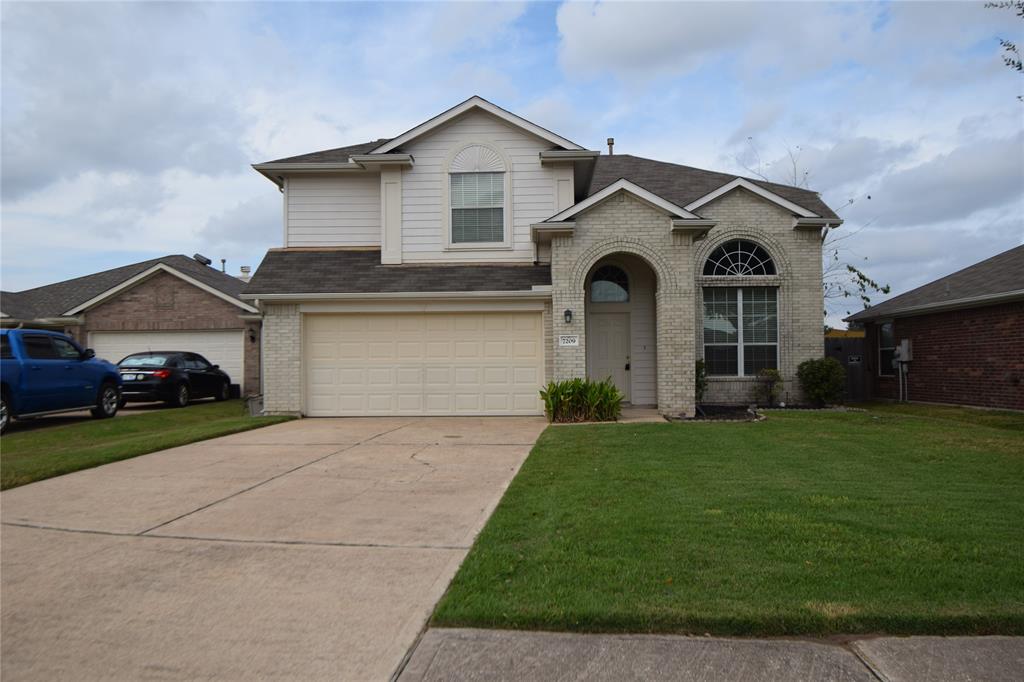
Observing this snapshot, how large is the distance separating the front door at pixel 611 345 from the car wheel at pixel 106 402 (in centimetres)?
1037

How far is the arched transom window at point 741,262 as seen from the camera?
51.2 ft

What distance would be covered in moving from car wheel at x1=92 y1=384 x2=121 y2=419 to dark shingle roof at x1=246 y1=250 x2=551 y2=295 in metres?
3.72

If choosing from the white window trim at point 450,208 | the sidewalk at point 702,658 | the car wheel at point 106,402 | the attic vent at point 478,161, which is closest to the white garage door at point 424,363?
the white window trim at point 450,208

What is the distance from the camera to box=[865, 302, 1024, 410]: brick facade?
1378 cm

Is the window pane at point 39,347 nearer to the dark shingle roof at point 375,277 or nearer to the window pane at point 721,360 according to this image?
the dark shingle roof at point 375,277

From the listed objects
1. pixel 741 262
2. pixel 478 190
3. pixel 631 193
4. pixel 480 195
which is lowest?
pixel 741 262

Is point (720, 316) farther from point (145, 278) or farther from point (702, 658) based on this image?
point (145, 278)

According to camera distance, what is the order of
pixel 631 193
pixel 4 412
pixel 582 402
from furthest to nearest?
pixel 631 193, pixel 582 402, pixel 4 412

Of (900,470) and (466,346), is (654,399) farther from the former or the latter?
(900,470)

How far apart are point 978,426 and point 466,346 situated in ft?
31.5

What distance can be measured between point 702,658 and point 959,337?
15.2 m

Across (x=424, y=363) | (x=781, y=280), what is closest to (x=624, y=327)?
(x=781, y=280)

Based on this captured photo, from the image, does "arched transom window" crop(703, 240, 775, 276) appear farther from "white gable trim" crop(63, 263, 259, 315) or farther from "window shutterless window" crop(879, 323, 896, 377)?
"white gable trim" crop(63, 263, 259, 315)

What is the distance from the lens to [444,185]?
1509cm
